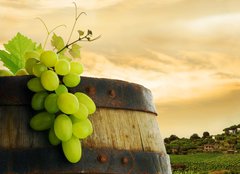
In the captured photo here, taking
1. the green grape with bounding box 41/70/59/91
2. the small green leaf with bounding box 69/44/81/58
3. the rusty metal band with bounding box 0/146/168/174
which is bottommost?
the rusty metal band with bounding box 0/146/168/174

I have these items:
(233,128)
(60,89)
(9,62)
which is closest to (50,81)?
(60,89)

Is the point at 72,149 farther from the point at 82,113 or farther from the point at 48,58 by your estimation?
the point at 48,58

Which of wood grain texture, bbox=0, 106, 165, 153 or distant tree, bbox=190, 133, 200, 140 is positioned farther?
distant tree, bbox=190, 133, 200, 140

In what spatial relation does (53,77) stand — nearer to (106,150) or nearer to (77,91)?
(77,91)

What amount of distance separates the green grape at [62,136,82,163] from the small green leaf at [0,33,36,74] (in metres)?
0.65

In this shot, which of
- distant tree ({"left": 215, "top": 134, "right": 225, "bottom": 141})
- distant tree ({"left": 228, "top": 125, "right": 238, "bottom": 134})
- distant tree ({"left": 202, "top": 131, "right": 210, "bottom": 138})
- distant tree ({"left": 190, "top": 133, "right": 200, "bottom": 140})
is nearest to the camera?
distant tree ({"left": 215, "top": 134, "right": 225, "bottom": 141})

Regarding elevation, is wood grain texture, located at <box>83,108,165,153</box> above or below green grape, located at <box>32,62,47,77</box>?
below

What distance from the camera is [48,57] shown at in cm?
232

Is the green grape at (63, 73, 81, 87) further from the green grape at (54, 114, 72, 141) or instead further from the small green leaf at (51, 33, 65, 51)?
the small green leaf at (51, 33, 65, 51)

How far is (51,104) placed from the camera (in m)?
2.23

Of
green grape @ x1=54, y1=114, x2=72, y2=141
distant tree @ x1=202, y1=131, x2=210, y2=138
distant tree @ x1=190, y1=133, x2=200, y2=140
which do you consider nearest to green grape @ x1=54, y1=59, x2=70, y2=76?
green grape @ x1=54, y1=114, x2=72, y2=141

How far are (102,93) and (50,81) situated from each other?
34 cm

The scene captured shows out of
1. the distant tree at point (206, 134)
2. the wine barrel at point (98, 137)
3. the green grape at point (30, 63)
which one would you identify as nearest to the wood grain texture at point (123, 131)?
the wine barrel at point (98, 137)

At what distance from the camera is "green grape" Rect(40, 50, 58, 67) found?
2.32 meters
